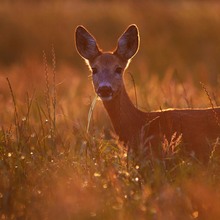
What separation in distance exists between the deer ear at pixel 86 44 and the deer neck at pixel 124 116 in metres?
0.79

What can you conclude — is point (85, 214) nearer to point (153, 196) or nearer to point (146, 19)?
point (153, 196)

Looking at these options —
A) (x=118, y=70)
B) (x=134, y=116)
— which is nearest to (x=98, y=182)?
(x=134, y=116)

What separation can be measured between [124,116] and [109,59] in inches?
30.0

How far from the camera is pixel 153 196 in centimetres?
633

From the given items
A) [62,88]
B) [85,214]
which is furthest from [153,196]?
[62,88]

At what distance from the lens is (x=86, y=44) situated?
9477 mm

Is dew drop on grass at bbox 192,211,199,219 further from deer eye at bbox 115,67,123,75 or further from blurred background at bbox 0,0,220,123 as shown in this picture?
blurred background at bbox 0,0,220,123

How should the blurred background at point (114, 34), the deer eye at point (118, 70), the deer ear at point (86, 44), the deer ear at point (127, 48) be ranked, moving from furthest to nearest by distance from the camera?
the blurred background at point (114, 34)
the deer ear at point (86, 44)
the deer ear at point (127, 48)
the deer eye at point (118, 70)

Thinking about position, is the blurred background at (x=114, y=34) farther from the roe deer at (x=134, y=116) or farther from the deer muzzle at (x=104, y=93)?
the deer muzzle at (x=104, y=93)

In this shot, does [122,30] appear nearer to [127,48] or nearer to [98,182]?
[127,48]

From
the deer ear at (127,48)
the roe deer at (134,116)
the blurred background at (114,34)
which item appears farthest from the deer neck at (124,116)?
the blurred background at (114,34)

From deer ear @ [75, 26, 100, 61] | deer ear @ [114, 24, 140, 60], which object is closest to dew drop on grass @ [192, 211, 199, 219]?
deer ear @ [114, 24, 140, 60]

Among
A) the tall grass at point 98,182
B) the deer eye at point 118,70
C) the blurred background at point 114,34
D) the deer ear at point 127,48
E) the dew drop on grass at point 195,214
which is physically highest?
the deer ear at point 127,48

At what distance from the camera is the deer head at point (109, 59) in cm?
862
